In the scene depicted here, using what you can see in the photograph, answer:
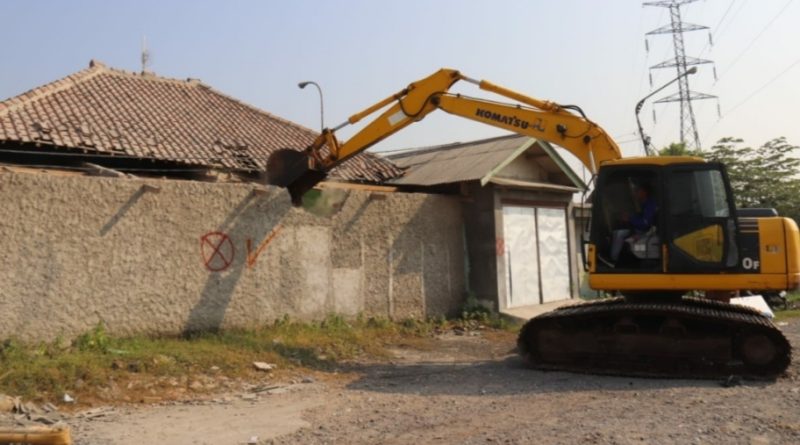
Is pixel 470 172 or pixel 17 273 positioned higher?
pixel 470 172

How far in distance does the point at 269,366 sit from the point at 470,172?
677 centimetres

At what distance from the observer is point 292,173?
10984 mm

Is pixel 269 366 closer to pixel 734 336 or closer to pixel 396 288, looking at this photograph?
pixel 396 288

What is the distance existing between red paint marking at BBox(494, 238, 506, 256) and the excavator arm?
3872mm

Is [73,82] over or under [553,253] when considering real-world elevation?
over

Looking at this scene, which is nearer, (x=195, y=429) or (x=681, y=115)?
(x=195, y=429)

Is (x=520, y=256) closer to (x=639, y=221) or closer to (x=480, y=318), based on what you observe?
(x=480, y=318)

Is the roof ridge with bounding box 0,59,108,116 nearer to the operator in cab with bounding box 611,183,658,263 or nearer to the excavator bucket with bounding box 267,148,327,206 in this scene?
the excavator bucket with bounding box 267,148,327,206

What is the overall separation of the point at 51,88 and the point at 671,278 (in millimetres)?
13237

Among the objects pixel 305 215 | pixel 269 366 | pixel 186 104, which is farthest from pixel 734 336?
pixel 186 104

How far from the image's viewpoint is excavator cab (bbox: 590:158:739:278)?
26.5 ft

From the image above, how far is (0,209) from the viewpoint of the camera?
8.20 meters

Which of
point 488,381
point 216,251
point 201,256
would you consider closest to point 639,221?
point 488,381

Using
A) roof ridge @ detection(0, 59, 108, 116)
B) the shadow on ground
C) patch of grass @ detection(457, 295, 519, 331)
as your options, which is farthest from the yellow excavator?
roof ridge @ detection(0, 59, 108, 116)
